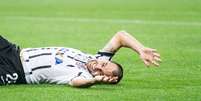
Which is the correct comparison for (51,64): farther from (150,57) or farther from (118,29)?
(118,29)

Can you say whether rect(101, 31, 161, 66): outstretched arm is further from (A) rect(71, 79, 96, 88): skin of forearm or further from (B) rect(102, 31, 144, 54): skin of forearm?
(A) rect(71, 79, 96, 88): skin of forearm

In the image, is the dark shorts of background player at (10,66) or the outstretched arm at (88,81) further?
the dark shorts of background player at (10,66)

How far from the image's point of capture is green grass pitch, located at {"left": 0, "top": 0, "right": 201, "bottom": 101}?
10242 mm

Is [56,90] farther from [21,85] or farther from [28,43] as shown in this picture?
[28,43]

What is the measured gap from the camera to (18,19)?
24891mm

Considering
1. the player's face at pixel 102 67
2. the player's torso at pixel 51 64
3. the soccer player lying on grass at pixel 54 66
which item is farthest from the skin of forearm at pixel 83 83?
the player's face at pixel 102 67

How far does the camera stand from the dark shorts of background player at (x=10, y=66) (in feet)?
34.7

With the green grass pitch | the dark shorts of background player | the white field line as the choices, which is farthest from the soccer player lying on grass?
the white field line

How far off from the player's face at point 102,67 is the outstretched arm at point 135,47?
35 cm

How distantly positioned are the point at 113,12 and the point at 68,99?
754 inches

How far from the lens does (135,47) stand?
34.8 ft

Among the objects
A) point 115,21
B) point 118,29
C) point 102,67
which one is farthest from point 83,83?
point 115,21

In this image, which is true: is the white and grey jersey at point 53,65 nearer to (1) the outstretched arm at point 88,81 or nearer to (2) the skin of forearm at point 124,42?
(1) the outstretched arm at point 88,81

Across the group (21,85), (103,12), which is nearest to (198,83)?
(21,85)
